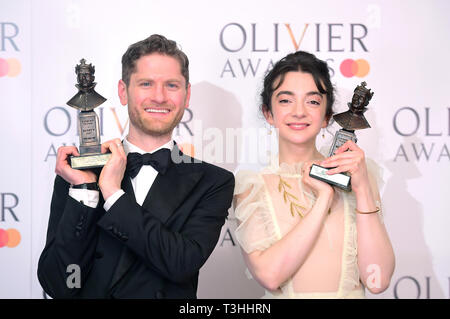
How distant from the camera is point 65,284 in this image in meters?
1.82

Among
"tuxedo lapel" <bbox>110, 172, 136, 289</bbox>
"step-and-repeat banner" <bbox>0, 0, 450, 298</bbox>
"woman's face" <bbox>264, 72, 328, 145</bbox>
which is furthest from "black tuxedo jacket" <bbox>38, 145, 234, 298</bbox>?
"step-and-repeat banner" <bbox>0, 0, 450, 298</bbox>

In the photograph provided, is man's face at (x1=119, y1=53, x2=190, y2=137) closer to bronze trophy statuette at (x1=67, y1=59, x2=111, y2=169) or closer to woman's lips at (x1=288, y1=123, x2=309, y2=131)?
bronze trophy statuette at (x1=67, y1=59, x2=111, y2=169)

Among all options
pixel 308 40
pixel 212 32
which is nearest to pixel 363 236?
pixel 308 40

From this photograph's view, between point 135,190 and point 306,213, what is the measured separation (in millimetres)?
724

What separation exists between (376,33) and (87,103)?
181cm

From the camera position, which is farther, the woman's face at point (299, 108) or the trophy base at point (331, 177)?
the woman's face at point (299, 108)

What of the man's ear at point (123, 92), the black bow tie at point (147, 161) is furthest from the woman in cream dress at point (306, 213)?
the man's ear at point (123, 92)

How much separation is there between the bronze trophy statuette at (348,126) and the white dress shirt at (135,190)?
2.13 ft

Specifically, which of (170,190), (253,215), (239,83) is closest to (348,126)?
(253,215)

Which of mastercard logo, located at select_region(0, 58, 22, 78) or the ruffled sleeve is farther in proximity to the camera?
mastercard logo, located at select_region(0, 58, 22, 78)

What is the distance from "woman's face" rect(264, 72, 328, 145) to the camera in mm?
2174

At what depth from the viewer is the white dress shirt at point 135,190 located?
71.4 inches

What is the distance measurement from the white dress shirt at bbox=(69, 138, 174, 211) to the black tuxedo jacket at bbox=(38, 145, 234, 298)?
0.09ft

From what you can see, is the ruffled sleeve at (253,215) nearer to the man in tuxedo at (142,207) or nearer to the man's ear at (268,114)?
the man in tuxedo at (142,207)
